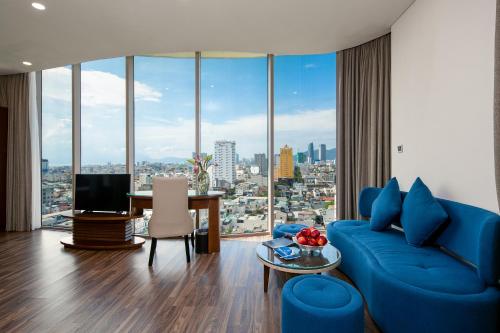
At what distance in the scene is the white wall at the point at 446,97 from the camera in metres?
1.87

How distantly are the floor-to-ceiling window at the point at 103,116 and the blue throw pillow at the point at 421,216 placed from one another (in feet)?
13.1

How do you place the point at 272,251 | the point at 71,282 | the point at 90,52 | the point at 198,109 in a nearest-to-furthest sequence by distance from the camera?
the point at 272,251, the point at 71,282, the point at 90,52, the point at 198,109

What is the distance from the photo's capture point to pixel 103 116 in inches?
171

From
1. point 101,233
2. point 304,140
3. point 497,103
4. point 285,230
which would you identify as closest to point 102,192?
point 101,233

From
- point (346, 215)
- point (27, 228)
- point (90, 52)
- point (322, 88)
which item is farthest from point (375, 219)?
point (27, 228)

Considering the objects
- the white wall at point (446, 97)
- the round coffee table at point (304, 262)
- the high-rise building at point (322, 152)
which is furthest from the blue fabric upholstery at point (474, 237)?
the high-rise building at point (322, 152)

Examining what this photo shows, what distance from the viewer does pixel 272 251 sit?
2.33m

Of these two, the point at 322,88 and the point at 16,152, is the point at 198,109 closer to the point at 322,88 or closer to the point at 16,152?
the point at 322,88

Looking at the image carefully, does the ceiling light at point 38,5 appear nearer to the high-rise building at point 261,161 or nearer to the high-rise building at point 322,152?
the high-rise building at point 261,161

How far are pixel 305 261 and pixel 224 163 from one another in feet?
7.98

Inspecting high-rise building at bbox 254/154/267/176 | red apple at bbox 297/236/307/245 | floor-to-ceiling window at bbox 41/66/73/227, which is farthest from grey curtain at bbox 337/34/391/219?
floor-to-ceiling window at bbox 41/66/73/227

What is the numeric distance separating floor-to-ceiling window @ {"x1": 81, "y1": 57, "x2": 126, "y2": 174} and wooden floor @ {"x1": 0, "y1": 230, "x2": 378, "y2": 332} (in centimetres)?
148

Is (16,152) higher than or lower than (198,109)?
lower

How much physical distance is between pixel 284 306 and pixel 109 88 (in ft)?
14.0
